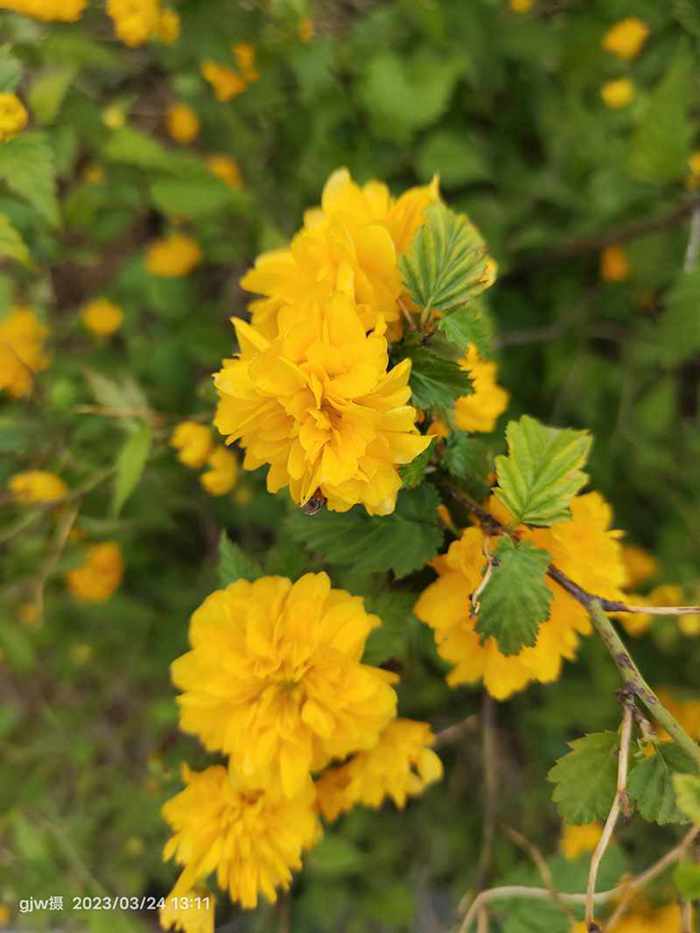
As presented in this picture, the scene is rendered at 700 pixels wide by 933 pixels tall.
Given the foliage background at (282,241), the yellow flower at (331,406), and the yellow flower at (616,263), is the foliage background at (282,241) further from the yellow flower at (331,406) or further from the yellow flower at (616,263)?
Result: the yellow flower at (331,406)

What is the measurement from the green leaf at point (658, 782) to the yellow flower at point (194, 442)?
0.62 m

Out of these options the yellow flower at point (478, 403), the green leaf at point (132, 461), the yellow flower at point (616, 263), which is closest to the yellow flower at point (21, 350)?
the green leaf at point (132, 461)

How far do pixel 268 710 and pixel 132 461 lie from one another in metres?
0.41

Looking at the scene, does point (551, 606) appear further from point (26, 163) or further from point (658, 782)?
point (26, 163)

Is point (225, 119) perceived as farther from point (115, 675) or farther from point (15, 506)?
point (115, 675)

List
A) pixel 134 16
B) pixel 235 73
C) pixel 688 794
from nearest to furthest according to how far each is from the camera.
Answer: pixel 688 794
pixel 134 16
pixel 235 73

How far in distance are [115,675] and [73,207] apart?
41.1 inches

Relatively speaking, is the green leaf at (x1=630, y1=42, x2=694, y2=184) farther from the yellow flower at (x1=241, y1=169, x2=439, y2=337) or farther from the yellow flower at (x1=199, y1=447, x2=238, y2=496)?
the yellow flower at (x1=199, y1=447, x2=238, y2=496)

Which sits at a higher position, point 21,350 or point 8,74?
point 8,74

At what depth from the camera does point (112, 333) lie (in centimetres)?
159

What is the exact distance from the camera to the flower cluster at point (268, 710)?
0.67 m

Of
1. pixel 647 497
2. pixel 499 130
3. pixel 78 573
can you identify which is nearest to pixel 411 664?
pixel 78 573

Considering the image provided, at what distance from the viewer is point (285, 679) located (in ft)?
2.25

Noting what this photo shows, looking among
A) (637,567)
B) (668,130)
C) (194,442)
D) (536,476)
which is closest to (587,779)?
(536,476)
